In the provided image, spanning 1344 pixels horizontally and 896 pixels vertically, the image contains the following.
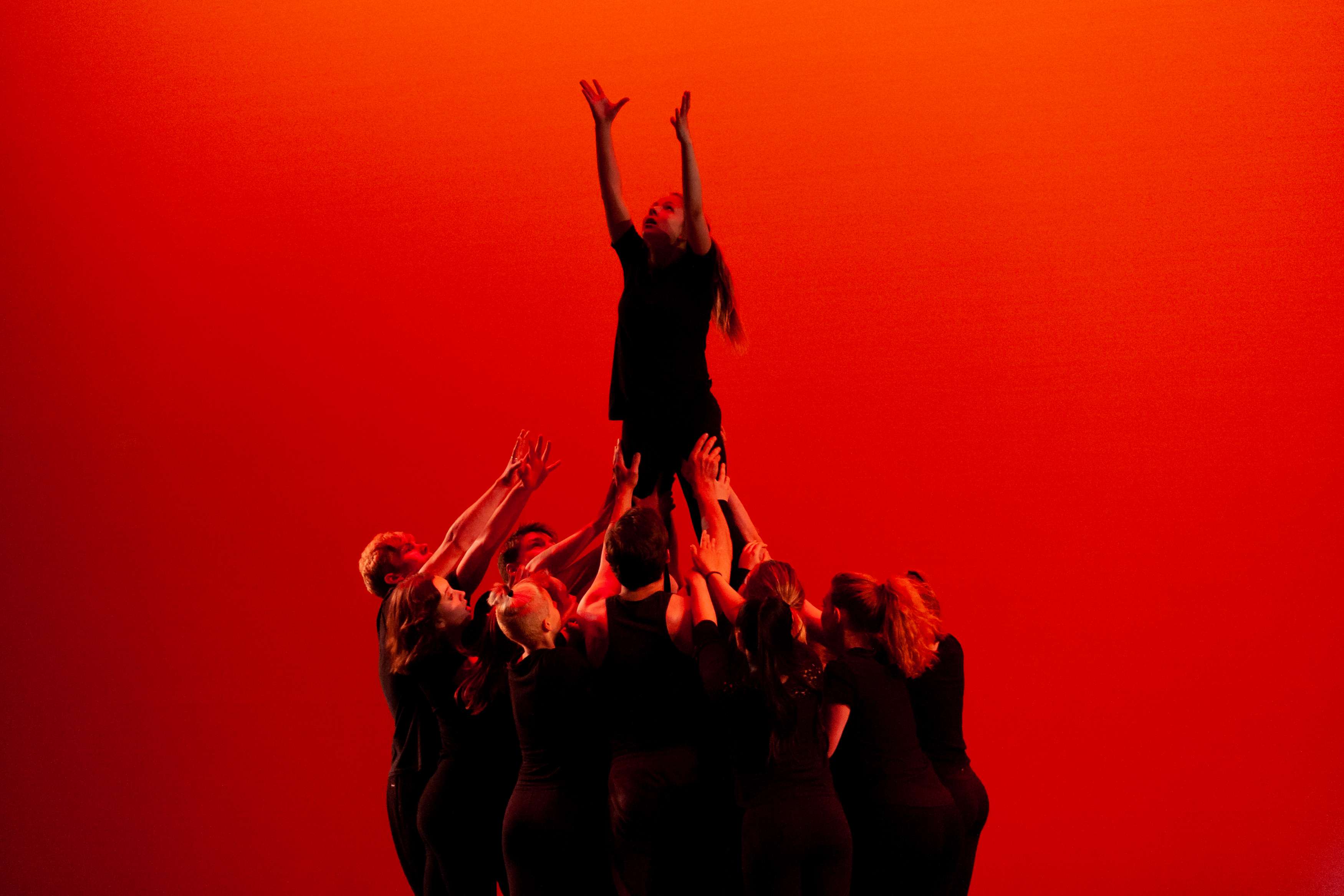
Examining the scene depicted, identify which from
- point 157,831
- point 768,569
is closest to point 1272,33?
point 768,569

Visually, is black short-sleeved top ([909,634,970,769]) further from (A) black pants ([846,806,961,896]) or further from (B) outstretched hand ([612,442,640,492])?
(B) outstretched hand ([612,442,640,492])

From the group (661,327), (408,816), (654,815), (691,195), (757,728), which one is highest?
(691,195)

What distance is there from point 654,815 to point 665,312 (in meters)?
1.35

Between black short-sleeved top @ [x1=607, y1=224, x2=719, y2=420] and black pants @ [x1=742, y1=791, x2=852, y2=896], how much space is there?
122 cm

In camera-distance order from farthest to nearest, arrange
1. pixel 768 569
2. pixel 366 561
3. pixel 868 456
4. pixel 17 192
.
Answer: pixel 17 192 < pixel 868 456 < pixel 366 561 < pixel 768 569

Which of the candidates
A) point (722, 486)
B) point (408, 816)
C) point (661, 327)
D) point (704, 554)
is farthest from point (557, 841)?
point (661, 327)

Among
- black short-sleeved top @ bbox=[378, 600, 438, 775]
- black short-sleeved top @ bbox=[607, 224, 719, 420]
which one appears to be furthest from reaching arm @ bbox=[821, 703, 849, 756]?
black short-sleeved top @ bbox=[378, 600, 438, 775]

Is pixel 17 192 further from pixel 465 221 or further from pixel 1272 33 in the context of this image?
pixel 1272 33

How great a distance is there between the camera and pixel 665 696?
296 centimetres

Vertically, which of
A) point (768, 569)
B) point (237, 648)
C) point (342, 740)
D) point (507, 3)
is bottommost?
point (342, 740)

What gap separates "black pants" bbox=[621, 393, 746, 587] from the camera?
3609 mm

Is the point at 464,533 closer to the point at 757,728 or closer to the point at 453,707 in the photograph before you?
the point at 453,707

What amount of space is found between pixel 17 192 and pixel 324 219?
4.99 ft

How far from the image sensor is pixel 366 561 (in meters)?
3.61
